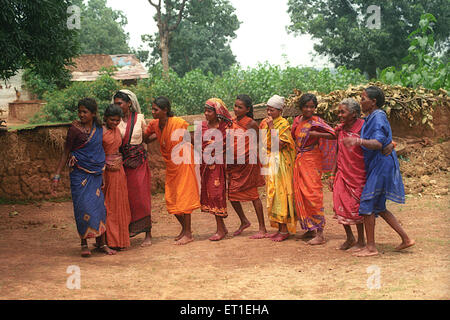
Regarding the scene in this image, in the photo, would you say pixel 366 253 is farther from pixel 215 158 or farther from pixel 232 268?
pixel 215 158

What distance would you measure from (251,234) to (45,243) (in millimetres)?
2698

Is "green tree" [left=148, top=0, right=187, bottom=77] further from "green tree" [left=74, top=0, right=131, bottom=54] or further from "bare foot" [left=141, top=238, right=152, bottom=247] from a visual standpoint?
"bare foot" [left=141, top=238, right=152, bottom=247]

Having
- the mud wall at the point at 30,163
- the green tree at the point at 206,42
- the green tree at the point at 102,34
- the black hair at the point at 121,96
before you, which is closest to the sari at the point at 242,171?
the black hair at the point at 121,96

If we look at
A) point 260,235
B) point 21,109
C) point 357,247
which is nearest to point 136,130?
point 260,235

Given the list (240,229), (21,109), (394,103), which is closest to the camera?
(240,229)

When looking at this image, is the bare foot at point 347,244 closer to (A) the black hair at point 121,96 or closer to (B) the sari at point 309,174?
(B) the sari at point 309,174

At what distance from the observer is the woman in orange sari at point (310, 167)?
577 centimetres

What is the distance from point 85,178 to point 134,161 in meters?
0.74

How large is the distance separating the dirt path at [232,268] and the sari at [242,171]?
568mm

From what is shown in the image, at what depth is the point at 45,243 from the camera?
6.48 meters

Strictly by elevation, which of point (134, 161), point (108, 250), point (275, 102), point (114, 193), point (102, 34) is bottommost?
point (108, 250)

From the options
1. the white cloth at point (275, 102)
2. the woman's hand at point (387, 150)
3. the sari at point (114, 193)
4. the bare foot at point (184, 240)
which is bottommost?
the bare foot at point (184, 240)

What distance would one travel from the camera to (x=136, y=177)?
6082mm

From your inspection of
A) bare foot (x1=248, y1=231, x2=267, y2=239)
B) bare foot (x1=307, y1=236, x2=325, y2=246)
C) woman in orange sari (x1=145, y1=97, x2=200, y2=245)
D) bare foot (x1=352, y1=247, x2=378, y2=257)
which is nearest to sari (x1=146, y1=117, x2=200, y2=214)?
woman in orange sari (x1=145, y1=97, x2=200, y2=245)
